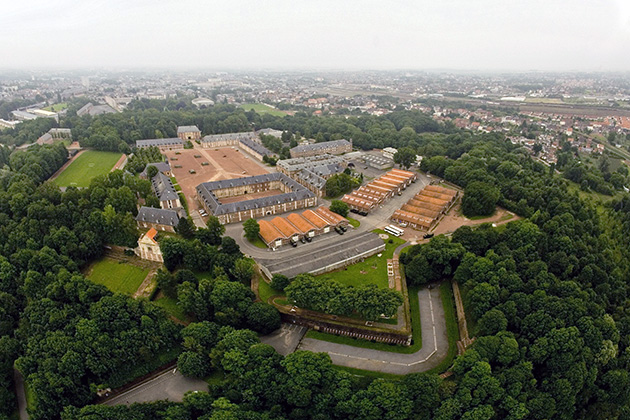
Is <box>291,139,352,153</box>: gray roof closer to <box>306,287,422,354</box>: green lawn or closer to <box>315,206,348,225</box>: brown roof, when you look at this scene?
<box>315,206,348,225</box>: brown roof

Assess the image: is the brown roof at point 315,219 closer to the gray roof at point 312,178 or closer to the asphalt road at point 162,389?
the gray roof at point 312,178

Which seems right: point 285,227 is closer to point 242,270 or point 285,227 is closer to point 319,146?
point 242,270

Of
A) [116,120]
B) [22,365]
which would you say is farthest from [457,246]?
[116,120]

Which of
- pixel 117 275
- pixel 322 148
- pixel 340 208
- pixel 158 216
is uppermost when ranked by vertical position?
pixel 322 148

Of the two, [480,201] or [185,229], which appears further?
[480,201]

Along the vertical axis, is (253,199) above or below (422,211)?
above

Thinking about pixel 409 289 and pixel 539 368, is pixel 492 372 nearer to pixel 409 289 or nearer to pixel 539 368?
pixel 539 368

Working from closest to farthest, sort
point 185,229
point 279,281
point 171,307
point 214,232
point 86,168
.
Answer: point 279,281 → point 171,307 → point 214,232 → point 185,229 → point 86,168

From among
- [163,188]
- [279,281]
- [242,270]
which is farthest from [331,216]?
[163,188]
